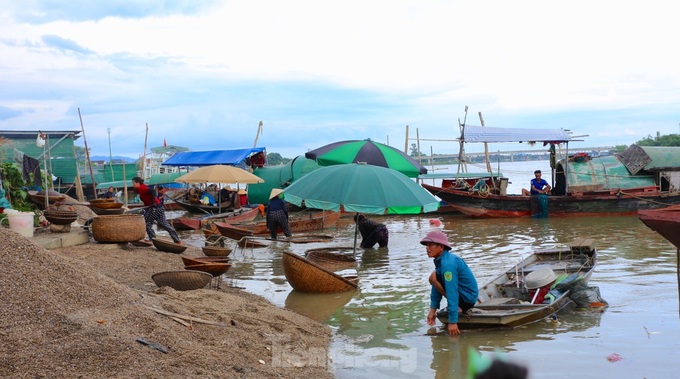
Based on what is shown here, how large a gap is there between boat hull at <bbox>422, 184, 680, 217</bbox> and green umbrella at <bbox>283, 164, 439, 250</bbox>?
12.2m

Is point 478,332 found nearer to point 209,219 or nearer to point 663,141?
point 209,219

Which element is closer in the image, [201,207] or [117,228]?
[117,228]

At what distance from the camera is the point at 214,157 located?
32062 mm

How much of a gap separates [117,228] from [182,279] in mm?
4126

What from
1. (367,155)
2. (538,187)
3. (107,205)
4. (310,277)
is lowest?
(310,277)

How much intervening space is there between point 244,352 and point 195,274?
284 centimetres

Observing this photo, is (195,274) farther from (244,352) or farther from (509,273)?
(509,273)

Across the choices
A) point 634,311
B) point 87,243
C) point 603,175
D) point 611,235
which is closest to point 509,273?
point 634,311

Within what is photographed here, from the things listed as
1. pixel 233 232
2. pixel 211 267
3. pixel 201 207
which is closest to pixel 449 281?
pixel 211 267

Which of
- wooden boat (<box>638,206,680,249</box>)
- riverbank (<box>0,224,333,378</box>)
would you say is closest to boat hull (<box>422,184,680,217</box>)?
riverbank (<box>0,224,333,378</box>)

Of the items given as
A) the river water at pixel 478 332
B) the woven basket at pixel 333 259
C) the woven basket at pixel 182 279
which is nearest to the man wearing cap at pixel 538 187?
the river water at pixel 478 332

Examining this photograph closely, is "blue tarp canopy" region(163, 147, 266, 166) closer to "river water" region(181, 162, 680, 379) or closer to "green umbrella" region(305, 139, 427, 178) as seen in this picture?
"river water" region(181, 162, 680, 379)

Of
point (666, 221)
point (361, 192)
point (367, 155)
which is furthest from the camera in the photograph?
point (367, 155)

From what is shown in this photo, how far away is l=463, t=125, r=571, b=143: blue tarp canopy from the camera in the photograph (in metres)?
23.6
